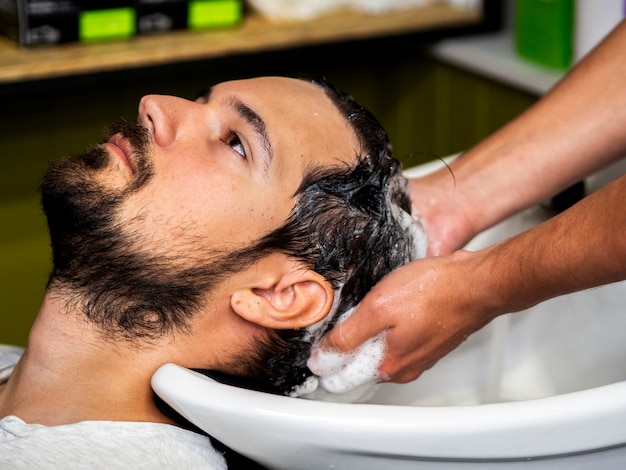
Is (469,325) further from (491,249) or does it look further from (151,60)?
(151,60)

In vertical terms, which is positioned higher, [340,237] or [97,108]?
[340,237]

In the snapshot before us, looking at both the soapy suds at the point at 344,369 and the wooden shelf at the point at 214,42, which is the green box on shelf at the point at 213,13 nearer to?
the wooden shelf at the point at 214,42

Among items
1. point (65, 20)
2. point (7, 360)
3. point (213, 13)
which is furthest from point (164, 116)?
point (213, 13)

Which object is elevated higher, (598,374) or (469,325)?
(469,325)

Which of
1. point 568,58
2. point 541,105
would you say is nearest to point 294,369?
point 541,105

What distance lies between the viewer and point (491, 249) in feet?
4.39

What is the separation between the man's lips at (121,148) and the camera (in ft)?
4.42

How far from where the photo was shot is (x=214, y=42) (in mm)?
2264

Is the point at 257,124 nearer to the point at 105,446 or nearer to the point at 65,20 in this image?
the point at 105,446

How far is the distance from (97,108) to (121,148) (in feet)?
3.39

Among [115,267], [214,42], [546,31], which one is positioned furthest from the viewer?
[546,31]

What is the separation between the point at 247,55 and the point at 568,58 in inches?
32.0

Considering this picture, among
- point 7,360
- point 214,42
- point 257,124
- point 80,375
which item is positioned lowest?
point 7,360

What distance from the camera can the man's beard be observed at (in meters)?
1.31
